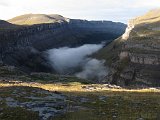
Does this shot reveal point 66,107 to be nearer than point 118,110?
→ No

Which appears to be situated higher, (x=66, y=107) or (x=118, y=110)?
(x=66, y=107)

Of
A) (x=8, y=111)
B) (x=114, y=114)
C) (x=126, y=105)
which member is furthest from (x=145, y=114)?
(x=8, y=111)

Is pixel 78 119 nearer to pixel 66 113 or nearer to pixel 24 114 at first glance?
pixel 66 113

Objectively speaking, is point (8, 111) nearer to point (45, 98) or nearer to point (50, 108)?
point (50, 108)

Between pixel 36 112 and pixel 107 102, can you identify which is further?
pixel 107 102

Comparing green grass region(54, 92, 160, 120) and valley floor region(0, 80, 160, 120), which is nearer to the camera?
valley floor region(0, 80, 160, 120)

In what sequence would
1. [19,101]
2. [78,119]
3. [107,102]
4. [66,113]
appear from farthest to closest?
[107,102] → [19,101] → [66,113] → [78,119]

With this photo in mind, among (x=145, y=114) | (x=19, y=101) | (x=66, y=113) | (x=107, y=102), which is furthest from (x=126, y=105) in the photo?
(x=19, y=101)

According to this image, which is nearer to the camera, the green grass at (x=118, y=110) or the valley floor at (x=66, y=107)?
the valley floor at (x=66, y=107)

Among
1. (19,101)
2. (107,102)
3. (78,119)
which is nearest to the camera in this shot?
(78,119)
